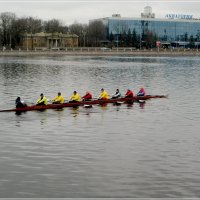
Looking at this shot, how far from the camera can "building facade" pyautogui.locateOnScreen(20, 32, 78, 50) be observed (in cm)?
17662

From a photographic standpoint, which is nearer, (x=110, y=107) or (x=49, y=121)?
(x=49, y=121)

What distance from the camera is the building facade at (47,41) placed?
17662cm

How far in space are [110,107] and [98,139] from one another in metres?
13.2

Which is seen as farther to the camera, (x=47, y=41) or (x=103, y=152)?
(x=47, y=41)

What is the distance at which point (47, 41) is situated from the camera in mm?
183000

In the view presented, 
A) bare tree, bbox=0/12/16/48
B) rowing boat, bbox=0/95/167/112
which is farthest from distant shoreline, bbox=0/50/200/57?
rowing boat, bbox=0/95/167/112

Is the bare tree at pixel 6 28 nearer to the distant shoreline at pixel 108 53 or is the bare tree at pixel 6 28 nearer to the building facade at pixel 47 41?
the building facade at pixel 47 41

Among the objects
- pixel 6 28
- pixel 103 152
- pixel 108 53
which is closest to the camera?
pixel 103 152

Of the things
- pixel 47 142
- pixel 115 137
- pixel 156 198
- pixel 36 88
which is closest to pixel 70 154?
pixel 47 142

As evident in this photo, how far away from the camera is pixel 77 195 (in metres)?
19.9

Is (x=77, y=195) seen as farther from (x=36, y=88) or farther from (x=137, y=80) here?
(x=137, y=80)

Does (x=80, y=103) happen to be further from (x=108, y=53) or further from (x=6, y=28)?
(x=6, y=28)

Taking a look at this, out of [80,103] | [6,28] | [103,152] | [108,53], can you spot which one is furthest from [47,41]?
[103,152]

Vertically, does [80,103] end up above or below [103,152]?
above
